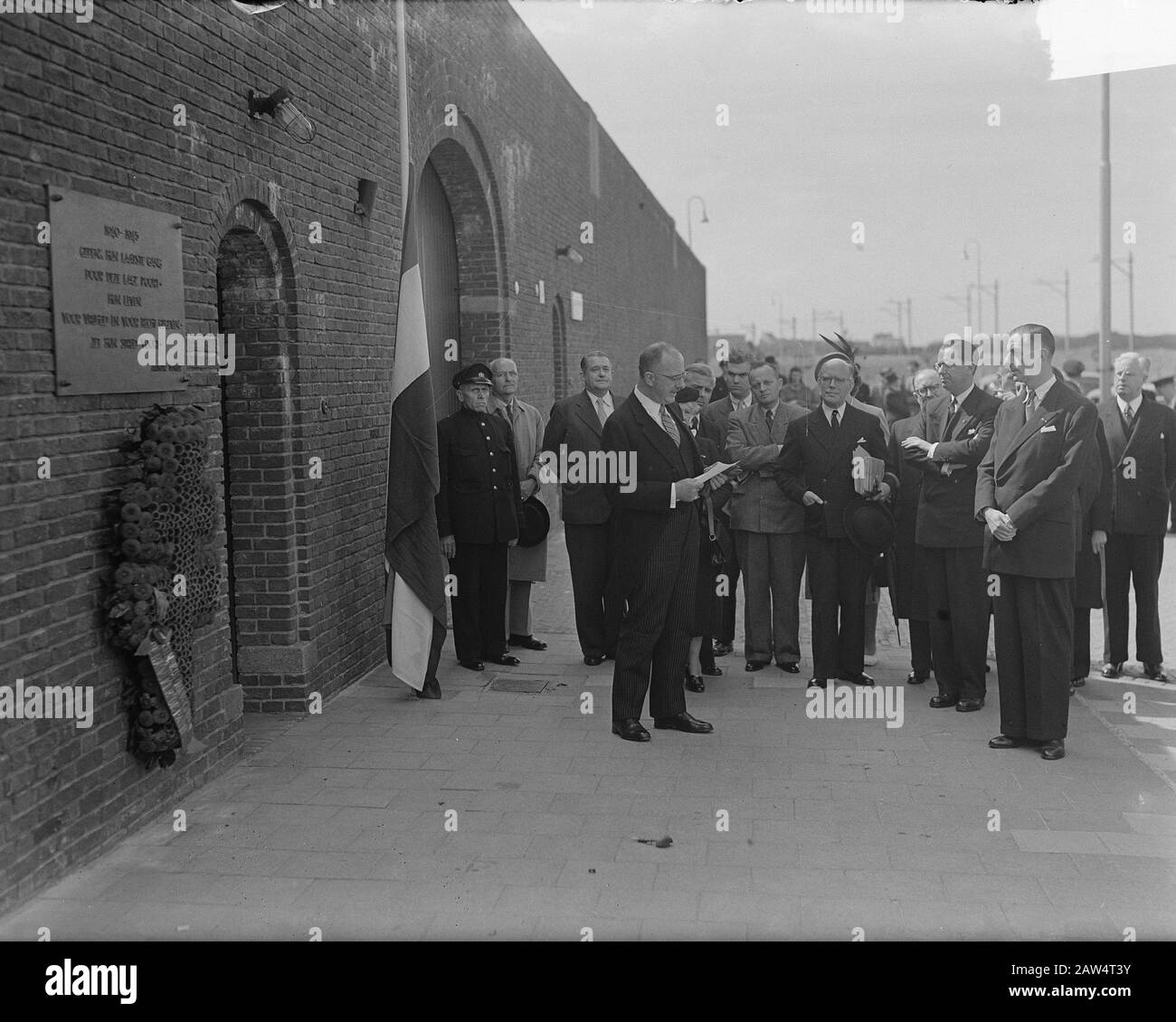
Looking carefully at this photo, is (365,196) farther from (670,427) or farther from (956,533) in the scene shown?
(956,533)

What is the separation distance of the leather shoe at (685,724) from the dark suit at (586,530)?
163 cm

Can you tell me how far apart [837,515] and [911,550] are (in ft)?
2.37

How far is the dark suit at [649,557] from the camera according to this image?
6.42m

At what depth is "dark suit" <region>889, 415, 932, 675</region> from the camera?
25.2ft

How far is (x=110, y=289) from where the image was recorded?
4.91 meters

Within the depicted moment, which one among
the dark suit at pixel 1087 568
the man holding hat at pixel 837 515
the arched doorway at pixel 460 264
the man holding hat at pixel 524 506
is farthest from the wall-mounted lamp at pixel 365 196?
the dark suit at pixel 1087 568

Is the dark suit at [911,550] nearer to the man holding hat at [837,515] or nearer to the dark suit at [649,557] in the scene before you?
the man holding hat at [837,515]

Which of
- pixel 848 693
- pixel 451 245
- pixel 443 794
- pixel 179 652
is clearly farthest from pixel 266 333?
pixel 451 245

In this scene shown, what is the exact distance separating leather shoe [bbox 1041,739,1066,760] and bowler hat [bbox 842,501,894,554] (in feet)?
5.35

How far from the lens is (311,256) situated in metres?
7.09

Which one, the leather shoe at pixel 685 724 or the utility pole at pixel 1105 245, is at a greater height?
the utility pole at pixel 1105 245

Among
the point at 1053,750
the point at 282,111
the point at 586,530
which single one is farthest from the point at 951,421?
the point at 282,111

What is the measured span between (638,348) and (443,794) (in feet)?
68.9

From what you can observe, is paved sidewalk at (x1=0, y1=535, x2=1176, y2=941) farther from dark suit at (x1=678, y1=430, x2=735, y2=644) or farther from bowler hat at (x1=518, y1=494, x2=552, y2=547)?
bowler hat at (x1=518, y1=494, x2=552, y2=547)
